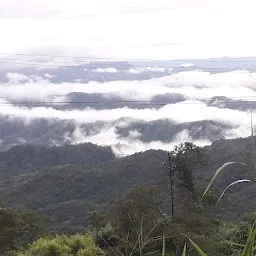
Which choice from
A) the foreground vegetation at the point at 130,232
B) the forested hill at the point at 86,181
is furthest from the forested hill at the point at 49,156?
the foreground vegetation at the point at 130,232

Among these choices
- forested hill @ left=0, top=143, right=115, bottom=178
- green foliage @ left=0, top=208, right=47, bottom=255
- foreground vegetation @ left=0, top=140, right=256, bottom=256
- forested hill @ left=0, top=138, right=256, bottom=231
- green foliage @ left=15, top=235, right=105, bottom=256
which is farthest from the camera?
forested hill @ left=0, top=143, right=115, bottom=178

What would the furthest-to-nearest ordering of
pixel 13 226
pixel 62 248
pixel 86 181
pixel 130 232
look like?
pixel 86 181 < pixel 13 226 < pixel 130 232 < pixel 62 248

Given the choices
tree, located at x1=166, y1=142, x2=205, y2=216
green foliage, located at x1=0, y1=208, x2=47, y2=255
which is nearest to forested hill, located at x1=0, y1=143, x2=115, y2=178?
tree, located at x1=166, y1=142, x2=205, y2=216

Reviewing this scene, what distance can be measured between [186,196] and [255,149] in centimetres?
1615

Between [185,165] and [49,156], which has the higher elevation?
[185,165]

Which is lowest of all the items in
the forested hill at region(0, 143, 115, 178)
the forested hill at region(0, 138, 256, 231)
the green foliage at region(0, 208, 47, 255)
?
the forested hill at region(0, 143, 115, 178)

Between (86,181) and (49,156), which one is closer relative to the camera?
(86,181)

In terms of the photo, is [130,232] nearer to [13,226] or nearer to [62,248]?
[62,248]

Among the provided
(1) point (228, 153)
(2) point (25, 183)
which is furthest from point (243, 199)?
(2) point (25, 183)

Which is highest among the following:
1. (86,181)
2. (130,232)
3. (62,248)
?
(130,232)

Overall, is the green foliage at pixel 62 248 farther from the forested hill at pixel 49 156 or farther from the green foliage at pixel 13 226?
the forested hill at pixel 49 156

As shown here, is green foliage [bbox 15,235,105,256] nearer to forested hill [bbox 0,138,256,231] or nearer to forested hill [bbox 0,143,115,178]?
forested hill [bbox 0,138,256,231]

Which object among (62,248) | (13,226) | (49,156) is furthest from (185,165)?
(49,156)

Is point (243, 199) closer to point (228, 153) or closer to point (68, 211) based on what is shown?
point (68, 211)
